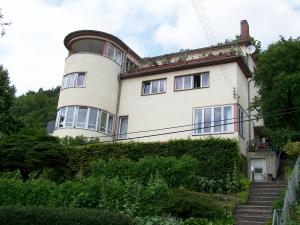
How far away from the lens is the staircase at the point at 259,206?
15.6 metres

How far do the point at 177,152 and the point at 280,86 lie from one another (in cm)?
876

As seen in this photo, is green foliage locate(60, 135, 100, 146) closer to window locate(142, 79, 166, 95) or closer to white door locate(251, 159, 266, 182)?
window locate(142, 79, 166, 95)

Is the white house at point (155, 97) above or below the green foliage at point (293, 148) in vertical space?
above

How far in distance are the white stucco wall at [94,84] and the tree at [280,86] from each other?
10381mm

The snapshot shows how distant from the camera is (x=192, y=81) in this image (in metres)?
27.6

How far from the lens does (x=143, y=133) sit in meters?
27.9

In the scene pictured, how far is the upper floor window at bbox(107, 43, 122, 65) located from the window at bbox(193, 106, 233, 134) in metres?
8.44

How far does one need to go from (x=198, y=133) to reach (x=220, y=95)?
2817 mm

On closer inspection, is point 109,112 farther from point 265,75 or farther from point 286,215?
point 286,215

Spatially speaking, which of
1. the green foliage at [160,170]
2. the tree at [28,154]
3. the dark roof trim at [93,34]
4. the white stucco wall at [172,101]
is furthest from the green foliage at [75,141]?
the dark roof trim at [93,34]

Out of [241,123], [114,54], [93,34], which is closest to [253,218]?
[241,123]

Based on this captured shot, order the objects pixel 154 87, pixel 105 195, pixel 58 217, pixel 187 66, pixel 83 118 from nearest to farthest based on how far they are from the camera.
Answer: pixel 58 217
pixel 105 195
pixel 187 66
pixel 83 118
pixel 154 87

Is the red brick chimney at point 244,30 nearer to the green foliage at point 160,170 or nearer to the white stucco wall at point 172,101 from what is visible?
the white stucco wall at point 172,101

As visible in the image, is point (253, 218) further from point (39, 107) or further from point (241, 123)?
point (39, 107)
